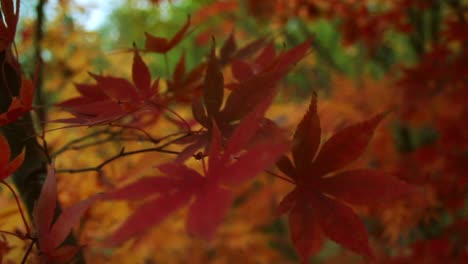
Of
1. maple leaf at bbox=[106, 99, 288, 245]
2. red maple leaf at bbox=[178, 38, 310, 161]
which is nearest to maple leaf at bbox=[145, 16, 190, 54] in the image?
red maple leaf at bbox=[178, 38, 310, 161]

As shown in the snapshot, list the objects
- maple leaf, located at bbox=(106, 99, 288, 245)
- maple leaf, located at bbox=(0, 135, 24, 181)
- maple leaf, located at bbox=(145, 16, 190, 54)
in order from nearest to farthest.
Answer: maple leaf, located at bbox=(106, 99, 288, 245)
maple leaf, located at bbox=(0, 135, 24, 181)
maple leaf, located at bbox=(145, 16, 190, 54)

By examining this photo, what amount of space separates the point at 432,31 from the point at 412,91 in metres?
0.72

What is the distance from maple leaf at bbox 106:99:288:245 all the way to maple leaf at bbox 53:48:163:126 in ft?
0.41

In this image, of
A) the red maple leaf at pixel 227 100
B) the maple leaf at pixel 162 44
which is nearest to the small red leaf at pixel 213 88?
the red maple leaf at pixel 227 100

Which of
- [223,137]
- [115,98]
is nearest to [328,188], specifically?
[223,137]

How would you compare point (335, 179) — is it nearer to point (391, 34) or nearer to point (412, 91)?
point (412, 91)

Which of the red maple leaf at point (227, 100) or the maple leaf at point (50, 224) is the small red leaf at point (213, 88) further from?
the maple leaf at point (50, 224)

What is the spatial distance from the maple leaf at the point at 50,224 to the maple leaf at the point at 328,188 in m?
0.19

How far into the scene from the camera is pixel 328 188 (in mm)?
410

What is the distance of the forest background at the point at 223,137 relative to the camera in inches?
15.9

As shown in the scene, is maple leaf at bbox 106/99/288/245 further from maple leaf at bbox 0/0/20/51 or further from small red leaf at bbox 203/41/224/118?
maple leaf at bbox 0/0/20/51

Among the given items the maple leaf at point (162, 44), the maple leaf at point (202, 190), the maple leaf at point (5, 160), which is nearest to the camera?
the maple leaf at point (202, 190)

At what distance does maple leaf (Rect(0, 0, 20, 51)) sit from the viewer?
0.43 metres

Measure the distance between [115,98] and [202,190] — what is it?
23 centimetres
